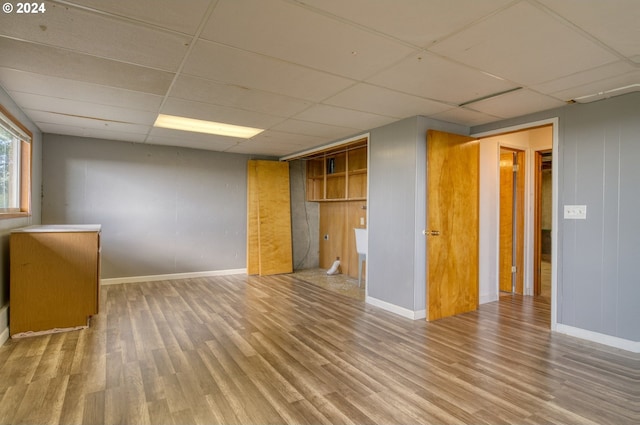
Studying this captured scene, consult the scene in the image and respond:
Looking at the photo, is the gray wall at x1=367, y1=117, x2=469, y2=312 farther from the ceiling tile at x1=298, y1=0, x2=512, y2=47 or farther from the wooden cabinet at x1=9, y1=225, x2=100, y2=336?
the wooden cabinet at x1=9, y1=225, x2=100, y2=336

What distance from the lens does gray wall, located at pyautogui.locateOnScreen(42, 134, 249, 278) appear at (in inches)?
205

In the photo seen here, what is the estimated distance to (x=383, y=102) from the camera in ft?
11.2

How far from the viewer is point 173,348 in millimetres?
2998

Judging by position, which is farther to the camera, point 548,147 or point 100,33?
point 548,147

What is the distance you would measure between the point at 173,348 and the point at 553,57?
12.4 feet

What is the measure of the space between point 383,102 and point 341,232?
3.69 metres

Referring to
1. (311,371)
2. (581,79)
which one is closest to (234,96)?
(311,371)

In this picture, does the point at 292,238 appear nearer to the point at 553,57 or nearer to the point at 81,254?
the point at 81,254

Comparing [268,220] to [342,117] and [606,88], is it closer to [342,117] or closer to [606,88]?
[342,117]

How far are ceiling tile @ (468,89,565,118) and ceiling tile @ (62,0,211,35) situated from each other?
2698mm

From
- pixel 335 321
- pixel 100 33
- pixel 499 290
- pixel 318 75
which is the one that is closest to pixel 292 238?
pixel 335 321

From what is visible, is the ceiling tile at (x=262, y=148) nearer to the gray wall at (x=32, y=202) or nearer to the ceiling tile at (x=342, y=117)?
the ceiling tile at (x=342, y=117)

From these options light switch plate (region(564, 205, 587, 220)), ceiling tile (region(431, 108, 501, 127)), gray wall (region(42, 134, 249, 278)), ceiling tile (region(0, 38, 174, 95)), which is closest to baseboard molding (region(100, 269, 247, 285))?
gray wall (region(42, 134, 249, 278))

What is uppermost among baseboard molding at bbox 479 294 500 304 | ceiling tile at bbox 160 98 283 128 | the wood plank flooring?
ceiling tile at bbox 160 98 283 128
